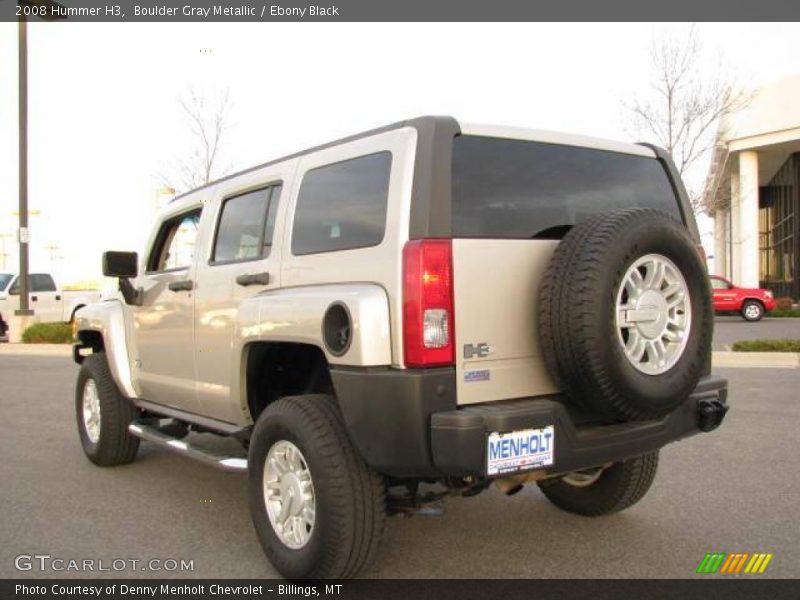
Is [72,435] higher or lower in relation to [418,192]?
lower

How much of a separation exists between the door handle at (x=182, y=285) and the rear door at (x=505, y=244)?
2.06m

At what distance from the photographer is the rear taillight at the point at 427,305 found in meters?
2.90

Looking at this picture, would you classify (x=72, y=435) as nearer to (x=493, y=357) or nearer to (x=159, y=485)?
(x=159, y=485)

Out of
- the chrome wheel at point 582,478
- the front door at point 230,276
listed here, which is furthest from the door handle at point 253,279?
the chrome wheel at point 582,478

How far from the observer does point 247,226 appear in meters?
4.14

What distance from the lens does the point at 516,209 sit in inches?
130

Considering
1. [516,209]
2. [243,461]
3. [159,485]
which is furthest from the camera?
[159,485]

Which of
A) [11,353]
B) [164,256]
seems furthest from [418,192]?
[11,353]

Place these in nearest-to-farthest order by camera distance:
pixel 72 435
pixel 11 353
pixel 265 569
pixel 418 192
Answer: pixel 418 192 → pixel 265 569 → pixel 72 435 → pixel 11 353

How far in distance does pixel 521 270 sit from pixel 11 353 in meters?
15.5

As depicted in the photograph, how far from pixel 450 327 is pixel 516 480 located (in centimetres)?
81

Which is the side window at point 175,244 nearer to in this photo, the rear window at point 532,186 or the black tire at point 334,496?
the black tire at point 334,496

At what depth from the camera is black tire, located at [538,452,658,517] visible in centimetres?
400
